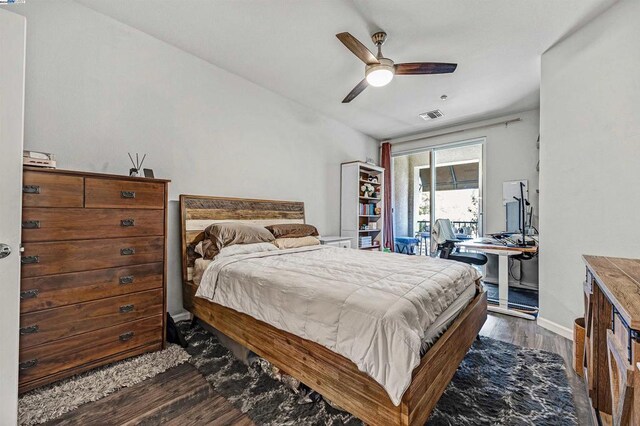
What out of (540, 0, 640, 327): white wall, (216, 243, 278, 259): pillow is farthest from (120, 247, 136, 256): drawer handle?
(540, 0, 640, 327): white wall

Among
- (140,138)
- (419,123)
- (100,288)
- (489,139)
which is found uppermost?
(419,123)

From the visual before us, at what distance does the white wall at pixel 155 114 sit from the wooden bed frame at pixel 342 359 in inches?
16.0

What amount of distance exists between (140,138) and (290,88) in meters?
1.97

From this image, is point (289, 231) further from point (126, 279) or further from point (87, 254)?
point (87, 254)

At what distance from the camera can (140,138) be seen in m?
2.54

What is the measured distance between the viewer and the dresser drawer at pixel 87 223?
164cm

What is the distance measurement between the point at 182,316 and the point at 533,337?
11.4ft

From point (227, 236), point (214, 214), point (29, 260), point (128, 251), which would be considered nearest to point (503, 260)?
point (227, 236)

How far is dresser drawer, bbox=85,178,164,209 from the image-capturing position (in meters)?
1.87

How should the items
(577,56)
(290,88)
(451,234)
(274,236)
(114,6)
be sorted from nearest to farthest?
(114,6), (577,56), (274,236), (290,88), (451,234)

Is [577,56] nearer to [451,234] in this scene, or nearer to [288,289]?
[451,234]

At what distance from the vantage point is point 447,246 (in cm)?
374

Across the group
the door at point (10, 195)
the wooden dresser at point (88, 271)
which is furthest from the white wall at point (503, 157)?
the door at point (10, 195)

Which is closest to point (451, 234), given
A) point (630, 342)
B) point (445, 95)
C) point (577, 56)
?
point (445, 95)
